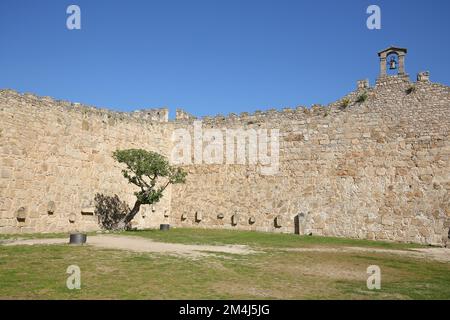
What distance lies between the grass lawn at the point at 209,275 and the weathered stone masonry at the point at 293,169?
6.75 meters

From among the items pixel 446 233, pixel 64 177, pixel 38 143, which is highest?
pixel 38 143

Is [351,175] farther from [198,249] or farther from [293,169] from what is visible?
[198,249]

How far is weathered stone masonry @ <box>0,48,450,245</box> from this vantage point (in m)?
18.2

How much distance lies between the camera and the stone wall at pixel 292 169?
59.9ft

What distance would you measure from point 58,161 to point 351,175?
13743 millimetres

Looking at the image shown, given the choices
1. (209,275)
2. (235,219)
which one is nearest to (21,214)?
(235,219)

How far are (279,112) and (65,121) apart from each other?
10.9m

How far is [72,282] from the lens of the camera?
24.8 ft

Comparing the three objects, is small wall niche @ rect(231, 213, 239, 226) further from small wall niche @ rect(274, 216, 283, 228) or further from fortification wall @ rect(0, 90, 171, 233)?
fortification wall @ rect(0, 90, 171, 233)

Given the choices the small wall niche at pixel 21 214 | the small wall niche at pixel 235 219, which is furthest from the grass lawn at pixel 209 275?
the small wall niche at pixel 235 219

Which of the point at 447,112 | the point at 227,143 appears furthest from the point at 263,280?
the point at 227,143

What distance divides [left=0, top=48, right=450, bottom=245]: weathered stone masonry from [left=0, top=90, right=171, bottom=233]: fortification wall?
0.05 meters
